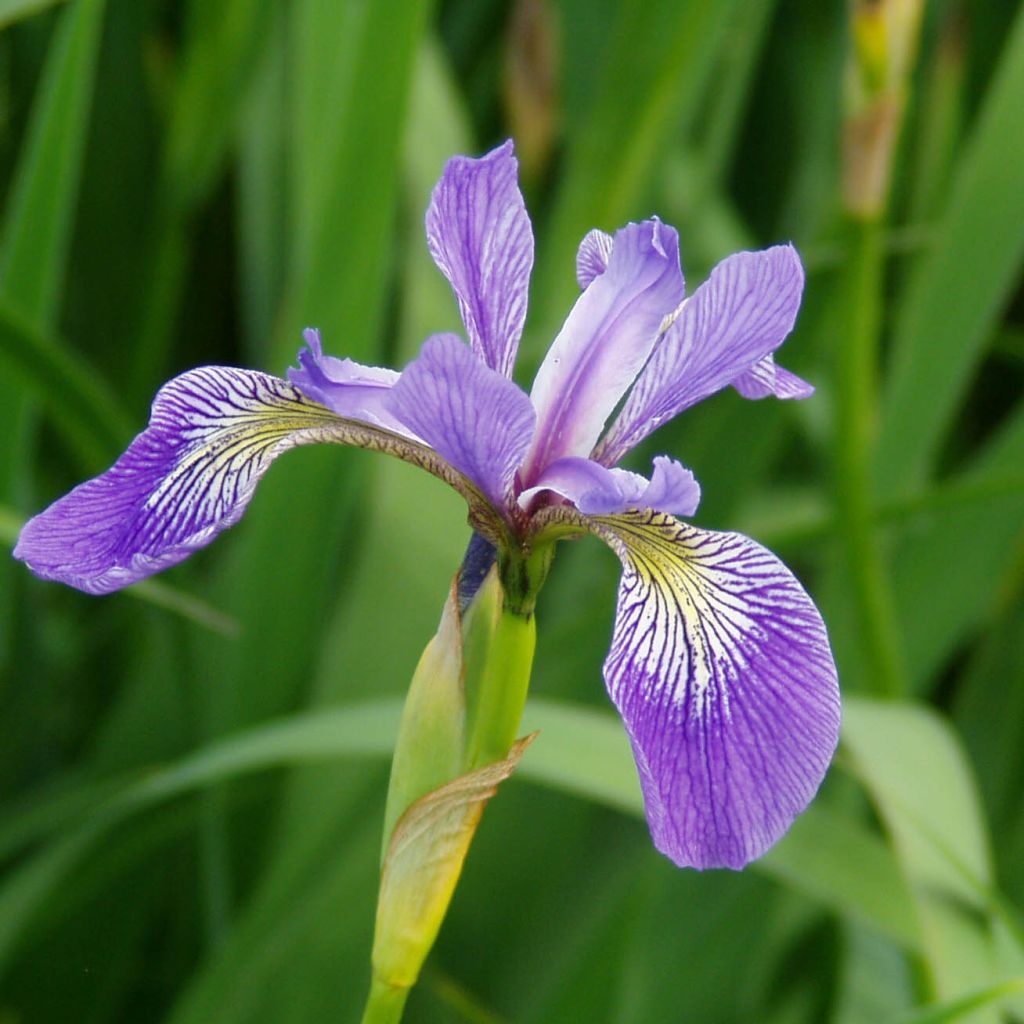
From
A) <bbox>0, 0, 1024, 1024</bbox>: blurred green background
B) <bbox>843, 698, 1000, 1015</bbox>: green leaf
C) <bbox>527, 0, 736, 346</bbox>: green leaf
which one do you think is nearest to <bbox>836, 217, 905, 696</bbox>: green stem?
<bbox>0, 0, 1024, 1024</bbox>: blurred green background

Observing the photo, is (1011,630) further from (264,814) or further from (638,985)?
(264,814)

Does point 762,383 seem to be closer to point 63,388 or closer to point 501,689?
point 501,689

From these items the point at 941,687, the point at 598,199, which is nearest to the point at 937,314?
the point at 598,199

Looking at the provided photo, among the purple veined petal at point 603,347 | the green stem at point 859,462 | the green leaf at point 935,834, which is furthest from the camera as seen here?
the green stem at point 859,462

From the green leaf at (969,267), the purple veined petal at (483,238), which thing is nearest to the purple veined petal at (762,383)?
the purple veined petal at (483,238)

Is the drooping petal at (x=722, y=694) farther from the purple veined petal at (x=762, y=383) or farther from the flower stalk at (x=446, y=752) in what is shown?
the purple veined petal at (x=762, y=383)

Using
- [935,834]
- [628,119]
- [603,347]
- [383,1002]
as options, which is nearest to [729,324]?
[603,347]
